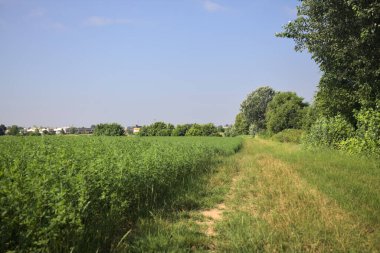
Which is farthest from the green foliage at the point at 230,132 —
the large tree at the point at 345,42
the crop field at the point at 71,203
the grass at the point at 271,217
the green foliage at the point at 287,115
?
the crop field at the point at 71,203

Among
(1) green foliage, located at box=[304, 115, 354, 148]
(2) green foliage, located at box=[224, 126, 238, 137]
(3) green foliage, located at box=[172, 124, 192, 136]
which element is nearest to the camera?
(1) green foliage, located at box=[304, 115, 354, 148]

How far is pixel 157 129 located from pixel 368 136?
207ft

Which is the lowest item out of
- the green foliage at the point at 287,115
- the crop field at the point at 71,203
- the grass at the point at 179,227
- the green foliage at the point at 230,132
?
the grass at the point at 179,227

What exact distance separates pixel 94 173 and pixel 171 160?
17.9ft

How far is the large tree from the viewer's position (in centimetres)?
1417

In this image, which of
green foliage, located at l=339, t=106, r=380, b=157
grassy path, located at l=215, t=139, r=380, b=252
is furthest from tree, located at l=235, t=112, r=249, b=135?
grassy path, located at l=215, t=139, r=380, b=252

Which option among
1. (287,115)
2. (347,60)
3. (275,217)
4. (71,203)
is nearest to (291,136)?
(287,115)

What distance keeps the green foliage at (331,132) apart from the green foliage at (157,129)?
51.6 m

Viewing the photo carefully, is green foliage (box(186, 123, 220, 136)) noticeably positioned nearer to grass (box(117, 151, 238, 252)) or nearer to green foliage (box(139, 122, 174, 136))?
green foliage (box(139, 122, 174, 136))

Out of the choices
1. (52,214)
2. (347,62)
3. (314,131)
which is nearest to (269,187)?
(52,214)

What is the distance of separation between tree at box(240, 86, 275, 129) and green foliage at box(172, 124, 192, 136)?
24.1 metres

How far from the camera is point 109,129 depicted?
68.5 metres

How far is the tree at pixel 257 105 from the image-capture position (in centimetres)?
9694

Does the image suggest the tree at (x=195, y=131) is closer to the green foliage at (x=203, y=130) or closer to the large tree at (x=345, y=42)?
the green foliage at (x=203, y=130)
